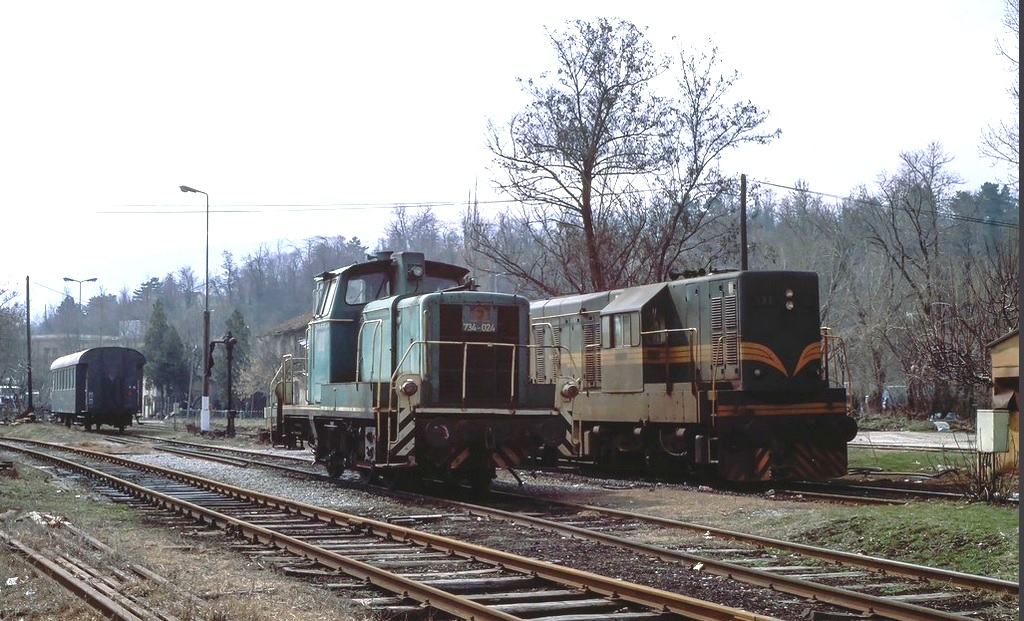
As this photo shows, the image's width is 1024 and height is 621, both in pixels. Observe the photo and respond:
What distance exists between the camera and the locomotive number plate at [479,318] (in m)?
15.2

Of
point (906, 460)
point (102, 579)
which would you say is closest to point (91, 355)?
point (906, 460)

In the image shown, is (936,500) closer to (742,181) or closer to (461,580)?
(461,580)

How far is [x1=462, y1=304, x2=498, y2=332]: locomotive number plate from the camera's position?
1521 centimetres

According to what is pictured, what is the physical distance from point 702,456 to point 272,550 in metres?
8.13

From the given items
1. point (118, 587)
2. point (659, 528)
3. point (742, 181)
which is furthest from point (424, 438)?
point (742, 181)

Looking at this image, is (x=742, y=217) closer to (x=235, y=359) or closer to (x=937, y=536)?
(x=937, y=536)

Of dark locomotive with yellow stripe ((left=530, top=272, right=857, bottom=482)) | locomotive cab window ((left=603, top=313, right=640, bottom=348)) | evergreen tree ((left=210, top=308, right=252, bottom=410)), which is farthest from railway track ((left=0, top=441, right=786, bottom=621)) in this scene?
evergreen tree ((left=210, top=308, right=252, bottom=410))

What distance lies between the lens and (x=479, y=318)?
15.3 meters

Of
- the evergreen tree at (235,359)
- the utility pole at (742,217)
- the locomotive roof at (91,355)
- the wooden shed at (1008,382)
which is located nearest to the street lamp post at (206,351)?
the locomotive roof at (91,355)

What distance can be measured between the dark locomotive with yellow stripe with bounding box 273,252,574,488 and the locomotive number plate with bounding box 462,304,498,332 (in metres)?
0.01

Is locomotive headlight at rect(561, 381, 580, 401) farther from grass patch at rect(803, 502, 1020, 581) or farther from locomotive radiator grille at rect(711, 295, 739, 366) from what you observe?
grass patch at rect(803, 502, 1020, 581)

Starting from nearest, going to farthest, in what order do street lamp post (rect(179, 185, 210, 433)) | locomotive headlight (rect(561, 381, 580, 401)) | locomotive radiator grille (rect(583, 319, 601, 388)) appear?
locomotive headlight (rect(561, 381, 580, 401))
locomotive radiator grille (rect(583, 319, 601, 388))
street lamp post (rect(179, 185, 210, 433))

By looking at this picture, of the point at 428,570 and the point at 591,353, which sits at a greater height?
the point at 591,353

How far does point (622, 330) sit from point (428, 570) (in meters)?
10.1
